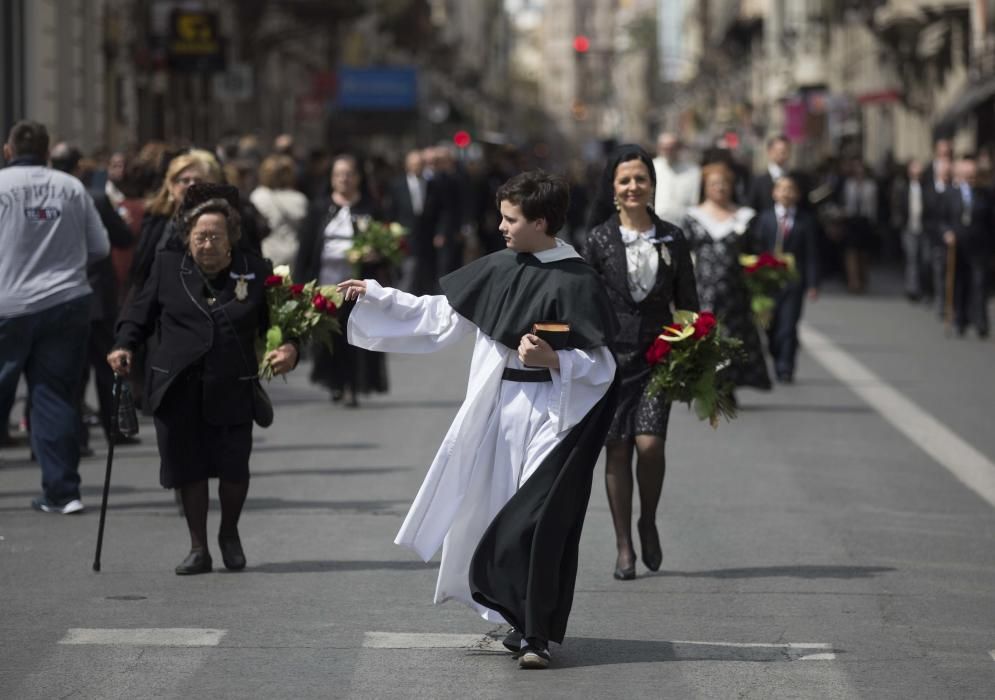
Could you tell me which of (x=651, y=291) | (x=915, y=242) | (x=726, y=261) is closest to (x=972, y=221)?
(x=915, y=242)

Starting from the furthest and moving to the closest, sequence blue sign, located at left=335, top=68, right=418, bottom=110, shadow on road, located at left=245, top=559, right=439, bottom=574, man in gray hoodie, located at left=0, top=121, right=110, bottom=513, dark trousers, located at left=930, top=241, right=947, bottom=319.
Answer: blue sign, located at left=335, top=68, right=418, bottom=110 → dark trousers, located at left=930, top=241, right=947, bottom=319 → man in gray hoodie, located at left=0, top=121, right=110, bottom=513 → shadow on road, located at left=245, top=559, right=439, bottom=574

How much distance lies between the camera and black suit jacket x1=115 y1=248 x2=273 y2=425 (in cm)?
848

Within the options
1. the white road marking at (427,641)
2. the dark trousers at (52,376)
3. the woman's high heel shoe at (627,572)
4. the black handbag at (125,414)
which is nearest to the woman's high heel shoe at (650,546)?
the woman's high heel shoe at (627,572)

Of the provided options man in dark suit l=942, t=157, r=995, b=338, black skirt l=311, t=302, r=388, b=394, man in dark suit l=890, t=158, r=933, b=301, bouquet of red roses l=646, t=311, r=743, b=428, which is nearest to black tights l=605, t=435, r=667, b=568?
bouquet of red roses l=646, t=311, r=743, b=428

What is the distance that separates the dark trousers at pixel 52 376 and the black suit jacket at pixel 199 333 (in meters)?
1.70

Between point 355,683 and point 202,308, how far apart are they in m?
2.43

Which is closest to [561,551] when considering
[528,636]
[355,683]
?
[528,636]

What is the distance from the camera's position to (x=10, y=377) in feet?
33.8

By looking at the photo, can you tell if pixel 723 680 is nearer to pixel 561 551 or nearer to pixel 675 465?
pixel 561 551

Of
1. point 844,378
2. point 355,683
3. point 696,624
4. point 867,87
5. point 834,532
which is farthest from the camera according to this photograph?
point 867,87

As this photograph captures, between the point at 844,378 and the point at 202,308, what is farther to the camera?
the point at 844,378

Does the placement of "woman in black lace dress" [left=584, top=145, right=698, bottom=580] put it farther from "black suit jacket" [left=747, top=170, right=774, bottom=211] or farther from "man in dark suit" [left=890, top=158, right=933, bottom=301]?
"man in dark suit" [left=890, top=158, right=933, bottom=301]

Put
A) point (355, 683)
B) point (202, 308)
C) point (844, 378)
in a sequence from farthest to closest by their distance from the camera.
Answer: point (844, 378)
point (202, 308)
point (355, 683)

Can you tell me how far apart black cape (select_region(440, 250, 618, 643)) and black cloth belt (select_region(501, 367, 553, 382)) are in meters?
0.11
